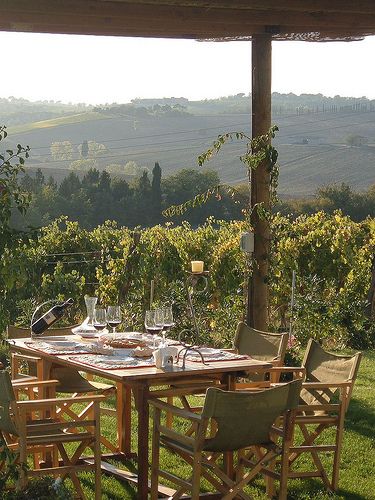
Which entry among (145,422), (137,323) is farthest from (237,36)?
(145,422)

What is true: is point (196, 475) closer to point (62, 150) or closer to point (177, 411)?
point (177, 411)

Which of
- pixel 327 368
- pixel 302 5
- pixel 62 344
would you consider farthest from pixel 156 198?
pixel 327 368

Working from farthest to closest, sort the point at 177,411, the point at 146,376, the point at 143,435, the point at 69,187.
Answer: the point at 69,187 → the point at 143,435 → the point at 146,376 → the point at 177,411

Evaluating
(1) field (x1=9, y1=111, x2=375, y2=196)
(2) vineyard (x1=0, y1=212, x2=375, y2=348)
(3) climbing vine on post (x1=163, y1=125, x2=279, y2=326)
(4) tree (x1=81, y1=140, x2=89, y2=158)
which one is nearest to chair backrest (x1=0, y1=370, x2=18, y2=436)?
(3) climbing vine on post (x1=163, y1=125, x2=279, y2=326)

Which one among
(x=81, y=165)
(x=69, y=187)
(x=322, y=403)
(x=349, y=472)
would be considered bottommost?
(x=81, y=165)

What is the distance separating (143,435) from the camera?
4.65 meters

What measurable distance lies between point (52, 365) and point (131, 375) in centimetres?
103

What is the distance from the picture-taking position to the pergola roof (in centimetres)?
614

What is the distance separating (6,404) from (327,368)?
1.86 meters

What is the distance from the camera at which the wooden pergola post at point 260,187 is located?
738cm

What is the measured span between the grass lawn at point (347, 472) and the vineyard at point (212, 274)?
8.32 feet

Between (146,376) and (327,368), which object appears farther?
(327,368)

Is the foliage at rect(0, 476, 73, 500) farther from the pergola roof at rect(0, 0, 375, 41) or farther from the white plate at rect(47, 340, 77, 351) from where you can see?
the pergola roof at rect(0, 0, 375, 41)

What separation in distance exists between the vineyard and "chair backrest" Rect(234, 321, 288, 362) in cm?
273
